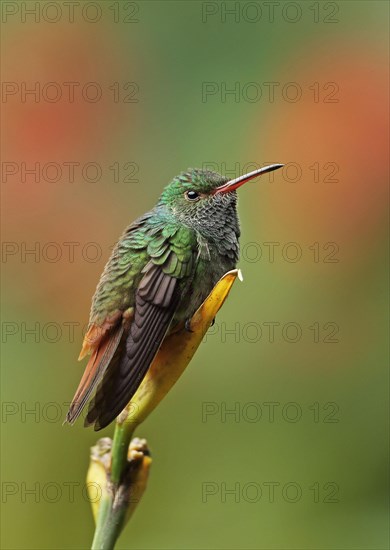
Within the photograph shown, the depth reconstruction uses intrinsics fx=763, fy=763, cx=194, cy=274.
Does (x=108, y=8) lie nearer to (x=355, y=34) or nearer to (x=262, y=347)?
(x=355, y=34)

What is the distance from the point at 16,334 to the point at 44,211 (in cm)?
41

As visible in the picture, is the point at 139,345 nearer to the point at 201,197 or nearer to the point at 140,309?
the point at 140,309

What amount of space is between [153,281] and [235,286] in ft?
3.02

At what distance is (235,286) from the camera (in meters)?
2.58

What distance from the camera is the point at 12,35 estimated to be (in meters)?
2.78

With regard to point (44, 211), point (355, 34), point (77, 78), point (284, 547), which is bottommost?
point (284, 547)

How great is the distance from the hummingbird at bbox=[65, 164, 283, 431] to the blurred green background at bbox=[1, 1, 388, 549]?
1.93 ft

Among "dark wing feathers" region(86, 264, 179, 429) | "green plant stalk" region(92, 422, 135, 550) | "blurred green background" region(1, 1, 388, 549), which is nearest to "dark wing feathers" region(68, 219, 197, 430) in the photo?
"dark wing feathers" region(86, 264, 179, 429)

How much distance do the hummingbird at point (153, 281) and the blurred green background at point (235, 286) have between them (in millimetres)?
590

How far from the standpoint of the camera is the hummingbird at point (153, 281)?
1.45m

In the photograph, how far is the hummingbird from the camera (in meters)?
1.45

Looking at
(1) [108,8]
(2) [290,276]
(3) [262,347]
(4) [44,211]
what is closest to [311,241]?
(2) [290,276]

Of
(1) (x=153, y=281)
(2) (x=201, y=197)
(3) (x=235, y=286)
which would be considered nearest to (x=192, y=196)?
(2) (x=201, y=197)

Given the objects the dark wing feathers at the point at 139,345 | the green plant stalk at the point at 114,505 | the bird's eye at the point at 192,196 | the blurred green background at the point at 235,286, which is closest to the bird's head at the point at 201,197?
the bird's eye at the point at 192,196
